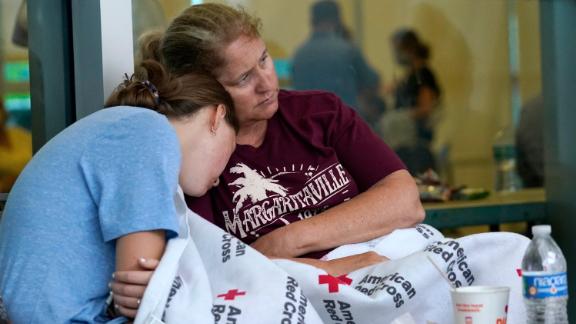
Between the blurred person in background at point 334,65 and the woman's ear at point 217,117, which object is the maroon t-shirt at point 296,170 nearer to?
the woman's ear at point 217,117

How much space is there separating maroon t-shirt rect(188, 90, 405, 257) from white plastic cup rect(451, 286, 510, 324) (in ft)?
2.45

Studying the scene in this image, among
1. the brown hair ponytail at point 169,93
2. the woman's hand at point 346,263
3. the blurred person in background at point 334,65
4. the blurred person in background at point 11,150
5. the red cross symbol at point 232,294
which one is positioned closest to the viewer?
the red cross symbol at point 232,294

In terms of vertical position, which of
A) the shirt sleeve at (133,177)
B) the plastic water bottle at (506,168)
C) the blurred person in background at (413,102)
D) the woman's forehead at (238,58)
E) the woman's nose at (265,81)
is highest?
the woman's forehead at (238,58)

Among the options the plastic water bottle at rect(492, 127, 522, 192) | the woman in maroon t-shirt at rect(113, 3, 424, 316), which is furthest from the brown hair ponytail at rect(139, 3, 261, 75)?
the plastic water bottle at rect(492, 127, 522, 192)

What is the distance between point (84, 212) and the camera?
1.71 metres

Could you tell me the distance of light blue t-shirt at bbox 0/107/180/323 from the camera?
1672mm

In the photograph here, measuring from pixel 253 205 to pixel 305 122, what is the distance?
28cm

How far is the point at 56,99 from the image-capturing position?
255 centimetres

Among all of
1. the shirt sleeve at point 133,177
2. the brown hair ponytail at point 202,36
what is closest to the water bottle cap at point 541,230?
the shirt sleeve at point 133,177

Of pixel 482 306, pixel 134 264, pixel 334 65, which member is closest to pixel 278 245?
pixel 134 264

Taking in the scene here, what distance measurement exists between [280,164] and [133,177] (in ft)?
2.37

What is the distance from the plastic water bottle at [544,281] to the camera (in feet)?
5.17

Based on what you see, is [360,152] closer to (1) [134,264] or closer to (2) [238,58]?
(2) [238,58]

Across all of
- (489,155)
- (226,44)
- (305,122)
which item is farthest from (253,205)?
(489,155)
